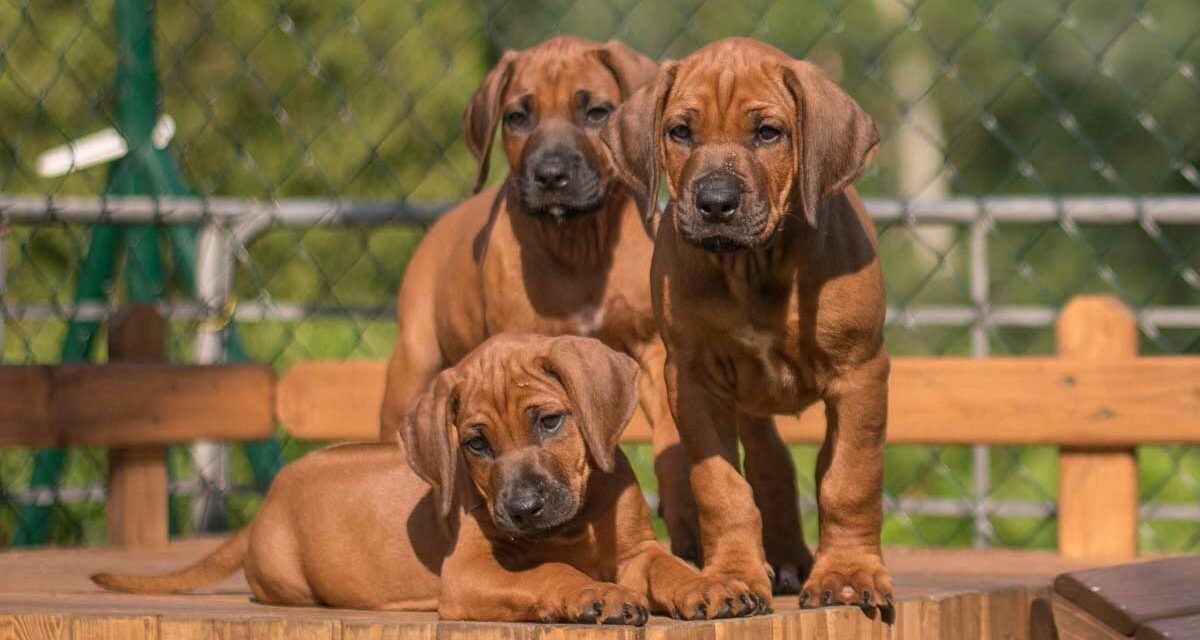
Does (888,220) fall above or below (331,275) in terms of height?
below

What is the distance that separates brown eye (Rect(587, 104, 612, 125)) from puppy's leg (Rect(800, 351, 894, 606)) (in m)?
1.28

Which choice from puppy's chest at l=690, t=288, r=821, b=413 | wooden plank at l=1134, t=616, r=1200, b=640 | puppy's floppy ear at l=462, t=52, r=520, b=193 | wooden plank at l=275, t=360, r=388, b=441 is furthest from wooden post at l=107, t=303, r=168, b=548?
wooden plank at l=1134, t=616, r=1200, b=640

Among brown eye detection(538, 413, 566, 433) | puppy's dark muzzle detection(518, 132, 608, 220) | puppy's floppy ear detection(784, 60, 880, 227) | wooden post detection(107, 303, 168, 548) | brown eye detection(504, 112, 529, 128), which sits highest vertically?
brown eye detection(504, 112, 529, 128)

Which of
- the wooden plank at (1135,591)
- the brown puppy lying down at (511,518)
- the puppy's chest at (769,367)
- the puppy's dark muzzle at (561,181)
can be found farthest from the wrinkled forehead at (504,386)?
the wooden plank at (1135,591)

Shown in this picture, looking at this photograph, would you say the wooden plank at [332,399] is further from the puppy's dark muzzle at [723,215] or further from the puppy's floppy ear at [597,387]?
the puppy's dark muzzle at [723,215]

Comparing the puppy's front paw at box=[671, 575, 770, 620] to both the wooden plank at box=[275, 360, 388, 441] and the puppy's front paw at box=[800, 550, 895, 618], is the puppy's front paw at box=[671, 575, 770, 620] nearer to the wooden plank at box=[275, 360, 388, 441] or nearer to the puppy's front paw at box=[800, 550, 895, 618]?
the puppy's front paw at box=[800, 550, 895, 618]

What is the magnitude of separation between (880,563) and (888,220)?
2.70 m

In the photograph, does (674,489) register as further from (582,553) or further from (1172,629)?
(1172,629)

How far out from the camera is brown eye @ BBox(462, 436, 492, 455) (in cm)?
435

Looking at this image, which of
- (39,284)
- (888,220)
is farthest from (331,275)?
(888,220)

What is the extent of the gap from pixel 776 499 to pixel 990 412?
136 centimetres

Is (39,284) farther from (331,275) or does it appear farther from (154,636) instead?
(154,636)

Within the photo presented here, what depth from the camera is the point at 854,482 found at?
4320mm

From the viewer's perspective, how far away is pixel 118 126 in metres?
7.35
